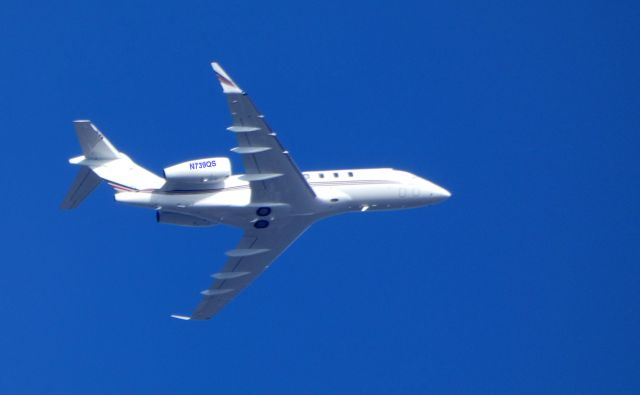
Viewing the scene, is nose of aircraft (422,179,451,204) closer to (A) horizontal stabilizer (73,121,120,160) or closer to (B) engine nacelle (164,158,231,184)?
(B) engine nacelle (164,158,231,184)

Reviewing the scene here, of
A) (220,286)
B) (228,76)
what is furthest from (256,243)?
(228,76)

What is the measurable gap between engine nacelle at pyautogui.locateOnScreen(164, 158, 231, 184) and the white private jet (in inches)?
1.7

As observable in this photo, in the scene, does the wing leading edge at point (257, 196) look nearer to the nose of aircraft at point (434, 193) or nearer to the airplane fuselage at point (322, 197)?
the airplane fuselage at point (322, 197)

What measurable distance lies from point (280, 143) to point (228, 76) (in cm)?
433

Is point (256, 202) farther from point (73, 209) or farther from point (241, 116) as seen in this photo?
point (73, 209)

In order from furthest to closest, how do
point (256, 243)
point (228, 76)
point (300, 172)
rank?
point (256, 243) < point (300, 172) < point (228, 76)

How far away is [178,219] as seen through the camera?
5066 centimetres

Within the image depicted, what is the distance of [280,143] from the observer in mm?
48125

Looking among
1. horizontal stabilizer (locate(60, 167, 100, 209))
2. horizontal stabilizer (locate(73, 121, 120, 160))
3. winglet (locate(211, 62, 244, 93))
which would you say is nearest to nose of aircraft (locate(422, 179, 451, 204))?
winglet (locate(211, 62, 244, 93))

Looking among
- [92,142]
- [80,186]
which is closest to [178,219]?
[80,186]

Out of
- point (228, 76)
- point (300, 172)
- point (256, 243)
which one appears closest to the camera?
point (228, 76)

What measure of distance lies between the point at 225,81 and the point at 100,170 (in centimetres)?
870

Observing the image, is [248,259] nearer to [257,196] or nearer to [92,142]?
[257,196]

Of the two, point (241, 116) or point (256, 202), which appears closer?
point (241, 116)
